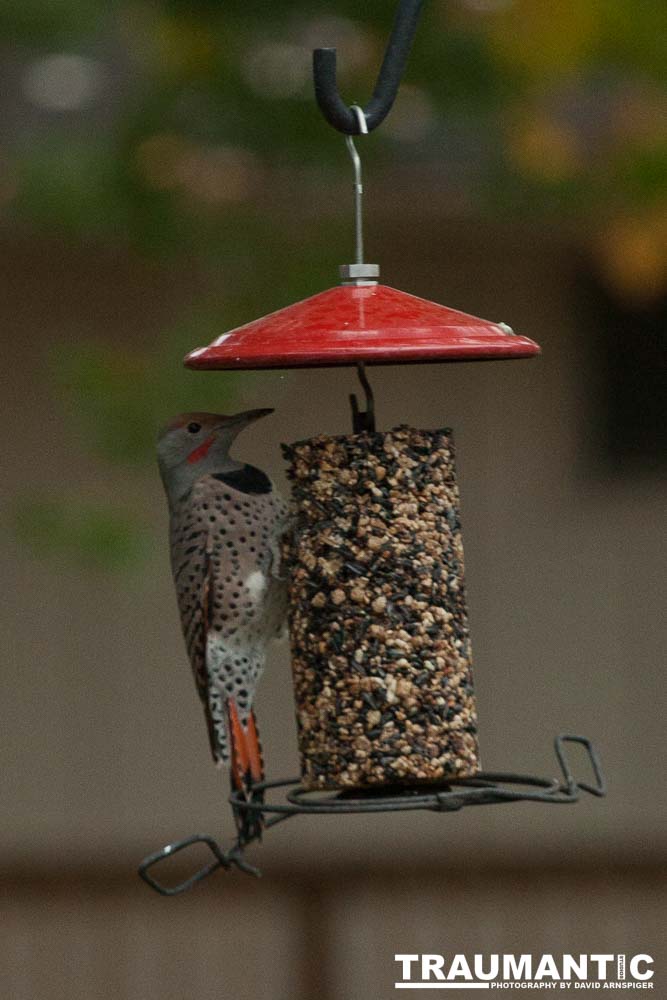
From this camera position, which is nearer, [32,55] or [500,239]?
[32,55]

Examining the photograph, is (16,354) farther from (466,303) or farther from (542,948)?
(542,948)

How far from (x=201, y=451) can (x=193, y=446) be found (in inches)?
0.9

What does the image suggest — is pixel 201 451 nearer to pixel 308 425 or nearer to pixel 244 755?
pixel 244 755

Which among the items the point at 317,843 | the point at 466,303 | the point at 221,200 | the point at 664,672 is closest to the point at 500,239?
the point at 466,303

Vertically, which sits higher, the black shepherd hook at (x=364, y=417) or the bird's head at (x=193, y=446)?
the black shepherd hook at (x=364, y=417)

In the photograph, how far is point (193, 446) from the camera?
3988 mm

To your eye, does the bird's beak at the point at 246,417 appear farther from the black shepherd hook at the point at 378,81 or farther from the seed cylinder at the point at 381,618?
the black shepherd hook at the point at 378,81

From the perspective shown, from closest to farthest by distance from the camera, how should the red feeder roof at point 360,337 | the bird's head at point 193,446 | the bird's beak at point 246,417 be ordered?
the red feeder roof at point 360,337, the bird's beak at point 246,417, the bird's head at point 193,446

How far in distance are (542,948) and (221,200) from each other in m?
3.65

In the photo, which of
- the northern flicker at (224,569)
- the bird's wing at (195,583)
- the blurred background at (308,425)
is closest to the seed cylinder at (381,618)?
the northern flicker at (224,569)

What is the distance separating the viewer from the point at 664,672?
8258 mm

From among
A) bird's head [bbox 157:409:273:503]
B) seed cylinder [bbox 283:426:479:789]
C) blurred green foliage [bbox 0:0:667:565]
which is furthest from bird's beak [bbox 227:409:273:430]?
blurred green foliage [bbox 0:0:667:565]

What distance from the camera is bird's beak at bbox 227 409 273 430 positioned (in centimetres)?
373

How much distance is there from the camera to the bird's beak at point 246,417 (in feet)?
12.3
